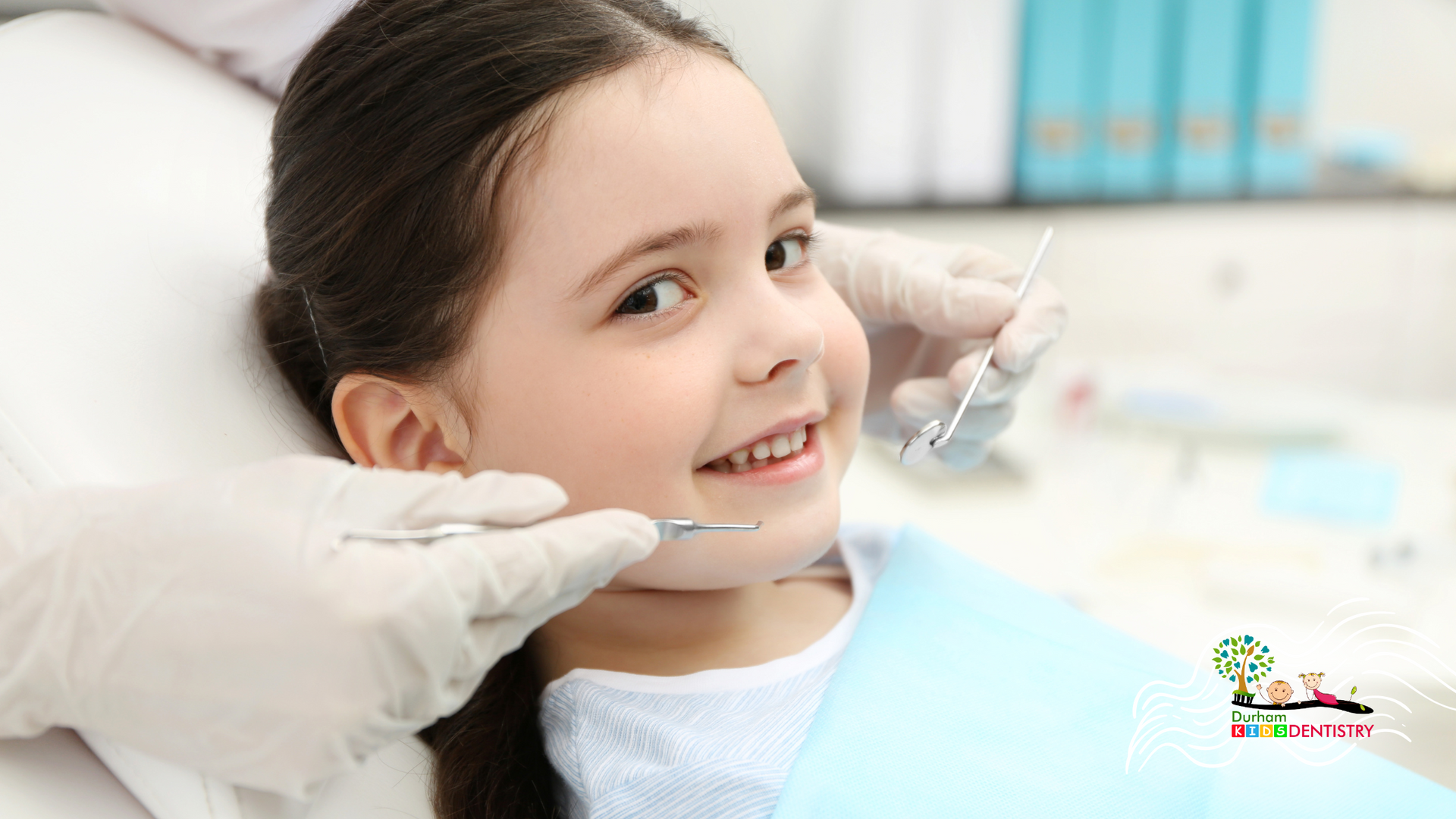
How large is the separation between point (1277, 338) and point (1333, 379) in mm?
231

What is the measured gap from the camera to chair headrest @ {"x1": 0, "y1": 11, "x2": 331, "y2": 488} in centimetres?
67

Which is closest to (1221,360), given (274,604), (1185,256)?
(1185,256)

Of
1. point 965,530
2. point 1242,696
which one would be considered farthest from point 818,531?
point 965,530

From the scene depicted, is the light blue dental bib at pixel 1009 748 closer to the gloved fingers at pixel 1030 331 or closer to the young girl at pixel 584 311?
the young girl at pixel 584 311

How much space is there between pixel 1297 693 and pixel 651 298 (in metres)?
0.72

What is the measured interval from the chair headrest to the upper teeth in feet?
1.19

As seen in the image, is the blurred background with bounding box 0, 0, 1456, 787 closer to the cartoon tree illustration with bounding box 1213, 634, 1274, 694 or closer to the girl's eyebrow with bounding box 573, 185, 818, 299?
the cartoon tree illustration with bounding box 1213, 634, 1274, 694

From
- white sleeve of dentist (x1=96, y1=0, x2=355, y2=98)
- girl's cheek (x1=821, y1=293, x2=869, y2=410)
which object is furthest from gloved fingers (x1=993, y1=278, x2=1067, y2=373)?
white sleeve of dentist (x1=96, y1=0, x2=355, y2=98)

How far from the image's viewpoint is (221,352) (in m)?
0.82

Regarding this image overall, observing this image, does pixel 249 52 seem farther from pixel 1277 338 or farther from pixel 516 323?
pixel 1277 338

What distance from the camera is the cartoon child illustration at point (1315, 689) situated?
0.93m

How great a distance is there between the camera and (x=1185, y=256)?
2.50m

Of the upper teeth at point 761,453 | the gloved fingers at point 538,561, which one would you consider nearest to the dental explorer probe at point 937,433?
the upper teeth at point 761,453

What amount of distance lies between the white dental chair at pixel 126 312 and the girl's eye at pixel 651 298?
32 cm
